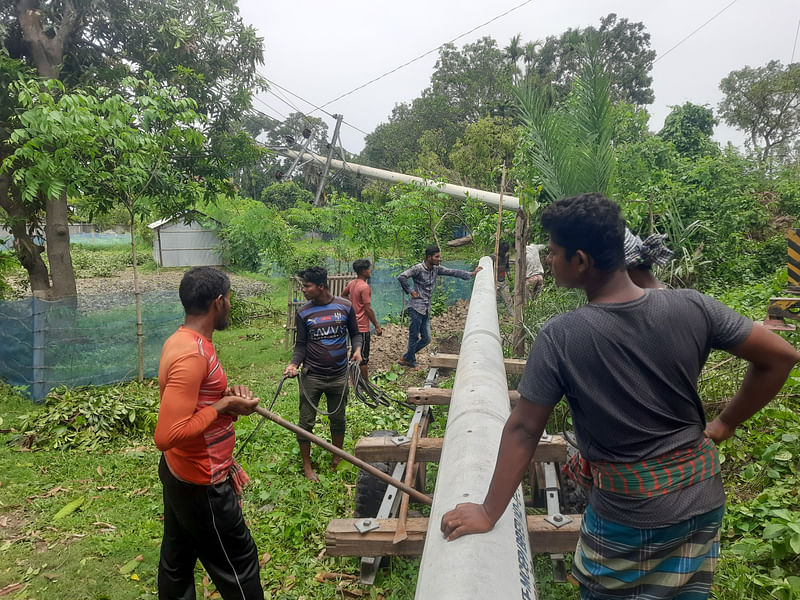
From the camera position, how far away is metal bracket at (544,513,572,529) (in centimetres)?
237

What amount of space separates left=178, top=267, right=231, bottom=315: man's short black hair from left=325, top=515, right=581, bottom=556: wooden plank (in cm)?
133

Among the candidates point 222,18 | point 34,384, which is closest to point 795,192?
point 222,18

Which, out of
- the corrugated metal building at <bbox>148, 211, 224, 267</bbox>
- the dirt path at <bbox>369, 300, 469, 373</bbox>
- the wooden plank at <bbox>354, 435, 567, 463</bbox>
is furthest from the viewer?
the corrugated metal building at <bbox>148, 211, 224, 267</bbox>

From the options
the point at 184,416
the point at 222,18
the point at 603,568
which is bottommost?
the point at 603,568

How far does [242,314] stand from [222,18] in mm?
6233

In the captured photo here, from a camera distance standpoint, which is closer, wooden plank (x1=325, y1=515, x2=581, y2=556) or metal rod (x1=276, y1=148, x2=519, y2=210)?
wooden plank (x1=325, y1=515, x2=581, y2=556)

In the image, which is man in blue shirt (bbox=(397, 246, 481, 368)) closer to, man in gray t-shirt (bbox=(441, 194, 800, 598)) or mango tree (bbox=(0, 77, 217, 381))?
mango tree (bbox=(0, 77, 217, 381))

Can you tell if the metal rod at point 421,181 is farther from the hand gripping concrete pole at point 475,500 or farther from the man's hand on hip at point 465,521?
the man's hand on hip at point 465,521

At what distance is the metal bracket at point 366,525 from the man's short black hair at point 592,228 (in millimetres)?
1732

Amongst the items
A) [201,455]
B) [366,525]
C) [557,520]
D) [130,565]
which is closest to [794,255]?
[557,520]

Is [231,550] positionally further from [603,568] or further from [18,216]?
[18,216]

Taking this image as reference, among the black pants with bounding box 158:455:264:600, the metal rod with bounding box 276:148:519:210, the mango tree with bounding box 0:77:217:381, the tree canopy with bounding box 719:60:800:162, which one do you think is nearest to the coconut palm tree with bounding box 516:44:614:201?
the black pants with bounding box 158:455:264:600

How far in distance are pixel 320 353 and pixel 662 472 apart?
3376mm

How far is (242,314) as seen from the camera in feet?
39.0
